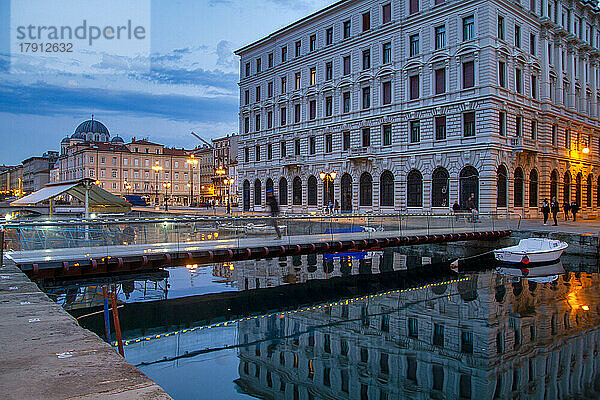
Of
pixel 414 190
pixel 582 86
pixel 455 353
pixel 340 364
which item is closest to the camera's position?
pixel 340 364

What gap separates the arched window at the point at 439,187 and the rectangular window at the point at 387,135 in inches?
232

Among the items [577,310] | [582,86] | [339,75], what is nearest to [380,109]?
[339,75]

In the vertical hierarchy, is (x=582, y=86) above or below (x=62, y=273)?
above

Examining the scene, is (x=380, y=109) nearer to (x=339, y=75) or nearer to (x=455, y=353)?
(x=339, y=75)

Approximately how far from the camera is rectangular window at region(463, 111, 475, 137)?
1587 inches

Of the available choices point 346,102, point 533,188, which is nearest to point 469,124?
point 533,188

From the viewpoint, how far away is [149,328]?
14695 millimetres

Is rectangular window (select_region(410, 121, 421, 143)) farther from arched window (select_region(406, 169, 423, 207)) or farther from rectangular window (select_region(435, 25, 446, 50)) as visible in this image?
rectangular window (select_region(435, 25, 446, 50))

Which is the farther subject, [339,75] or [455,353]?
[339,75]

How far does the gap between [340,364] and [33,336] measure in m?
7.17

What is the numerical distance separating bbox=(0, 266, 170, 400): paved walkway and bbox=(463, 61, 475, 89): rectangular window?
3852 centimetres

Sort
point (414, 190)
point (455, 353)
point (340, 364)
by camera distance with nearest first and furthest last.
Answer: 1. point (340, 364)
2. point (455, 353)
3. point (414, 190)

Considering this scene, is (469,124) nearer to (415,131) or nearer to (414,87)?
(415,131)

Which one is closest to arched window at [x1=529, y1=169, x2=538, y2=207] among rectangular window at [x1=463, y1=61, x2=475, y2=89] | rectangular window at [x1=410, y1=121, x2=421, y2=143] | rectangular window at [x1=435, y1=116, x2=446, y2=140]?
rectangular window at [x1=435, y1=116, x2=446, y2=140]
